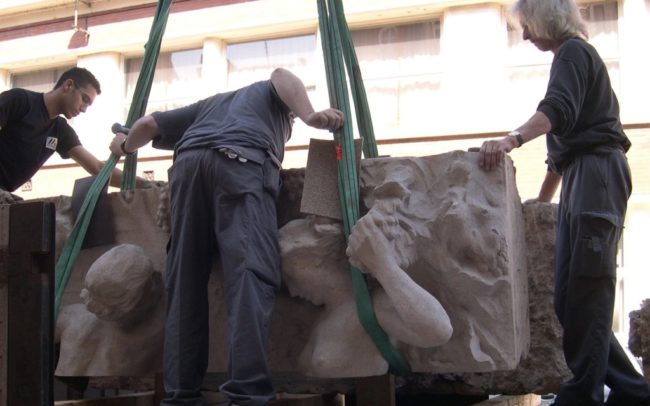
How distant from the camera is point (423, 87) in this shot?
30.3ft

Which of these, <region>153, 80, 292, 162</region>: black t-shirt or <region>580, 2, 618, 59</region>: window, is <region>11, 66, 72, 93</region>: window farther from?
<region>153, 80, 292, 162</region>: black t-shirt

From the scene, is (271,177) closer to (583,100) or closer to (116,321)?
(116,321)

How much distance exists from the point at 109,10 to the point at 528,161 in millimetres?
5829

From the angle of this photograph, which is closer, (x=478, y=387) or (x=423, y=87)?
(x=478, y=387)

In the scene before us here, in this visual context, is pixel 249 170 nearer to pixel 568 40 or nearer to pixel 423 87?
pixel 568 40

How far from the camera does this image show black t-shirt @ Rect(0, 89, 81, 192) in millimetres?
3496

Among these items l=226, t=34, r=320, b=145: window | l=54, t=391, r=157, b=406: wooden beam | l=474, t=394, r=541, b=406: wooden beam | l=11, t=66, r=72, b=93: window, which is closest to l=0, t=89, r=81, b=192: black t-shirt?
l=54, t=391, r=157, b=406: wooden beam

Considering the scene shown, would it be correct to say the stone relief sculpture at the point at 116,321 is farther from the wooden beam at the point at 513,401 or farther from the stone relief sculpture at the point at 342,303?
the wooden beam at the point at 513,401

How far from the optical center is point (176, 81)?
1027cm

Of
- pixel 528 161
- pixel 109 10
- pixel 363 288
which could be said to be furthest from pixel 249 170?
pixel 109 10

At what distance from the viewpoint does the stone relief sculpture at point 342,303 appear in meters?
2.39

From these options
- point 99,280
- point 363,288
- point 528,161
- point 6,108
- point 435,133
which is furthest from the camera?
point 435,133

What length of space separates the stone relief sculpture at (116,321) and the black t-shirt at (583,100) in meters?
1.53

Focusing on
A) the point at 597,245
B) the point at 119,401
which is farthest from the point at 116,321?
the point at 597,245
